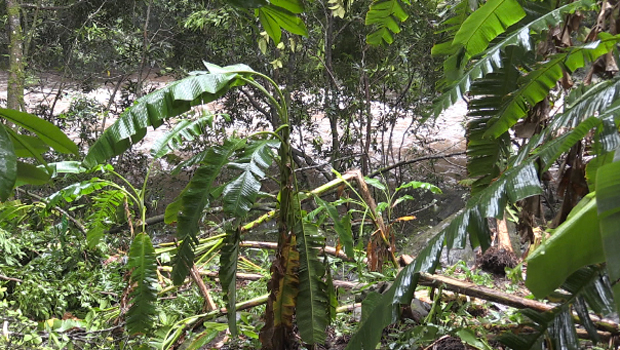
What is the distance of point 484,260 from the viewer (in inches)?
149

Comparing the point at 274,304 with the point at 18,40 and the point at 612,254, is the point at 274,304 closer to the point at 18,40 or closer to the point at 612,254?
the point at 612,254

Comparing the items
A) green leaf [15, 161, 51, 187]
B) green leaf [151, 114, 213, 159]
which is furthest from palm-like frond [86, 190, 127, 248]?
green leaf [15, 161, 51, 187]

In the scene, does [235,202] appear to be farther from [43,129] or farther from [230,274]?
[43,129]

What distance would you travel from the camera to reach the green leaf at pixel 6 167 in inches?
30.7

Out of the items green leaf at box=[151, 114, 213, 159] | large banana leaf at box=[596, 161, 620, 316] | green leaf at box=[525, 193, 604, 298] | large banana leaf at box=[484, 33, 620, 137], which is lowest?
green leaf at box=[525, 193, 604, 298]

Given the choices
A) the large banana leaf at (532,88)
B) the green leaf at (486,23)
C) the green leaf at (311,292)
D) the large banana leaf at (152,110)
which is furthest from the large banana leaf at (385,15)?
the green leaf at (311,292)

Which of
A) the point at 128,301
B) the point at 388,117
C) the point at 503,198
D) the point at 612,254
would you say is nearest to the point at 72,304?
the point at 128,301

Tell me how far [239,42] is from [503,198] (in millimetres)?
5627

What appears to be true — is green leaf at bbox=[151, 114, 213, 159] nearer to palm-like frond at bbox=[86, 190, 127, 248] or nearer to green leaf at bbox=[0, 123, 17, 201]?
palm-like frond at bbox=[86, 190, 127, 248]

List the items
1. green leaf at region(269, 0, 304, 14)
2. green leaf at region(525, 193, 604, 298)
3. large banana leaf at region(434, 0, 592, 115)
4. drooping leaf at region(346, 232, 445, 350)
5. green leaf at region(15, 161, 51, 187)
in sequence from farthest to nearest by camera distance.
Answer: green leaf at region(269, 0, 304, 14)
large banana leaf at region(434, 0, 592, 115)
drooping leaf at region(346, 232, 445, 350)
green leaf at region(15, 161, 51, 187)
green leaf at region(525, 193, 604, 298)

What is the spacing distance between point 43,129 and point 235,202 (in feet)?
3.35

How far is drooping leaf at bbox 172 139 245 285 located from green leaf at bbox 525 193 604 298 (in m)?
1.46

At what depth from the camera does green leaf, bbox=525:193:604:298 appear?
0.89 m

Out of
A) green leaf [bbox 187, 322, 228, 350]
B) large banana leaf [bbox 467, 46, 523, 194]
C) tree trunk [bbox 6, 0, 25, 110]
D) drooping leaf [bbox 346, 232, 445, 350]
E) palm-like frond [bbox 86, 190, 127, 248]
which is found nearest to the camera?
drooping leaf [bbox 346, 232, 445, 350]
